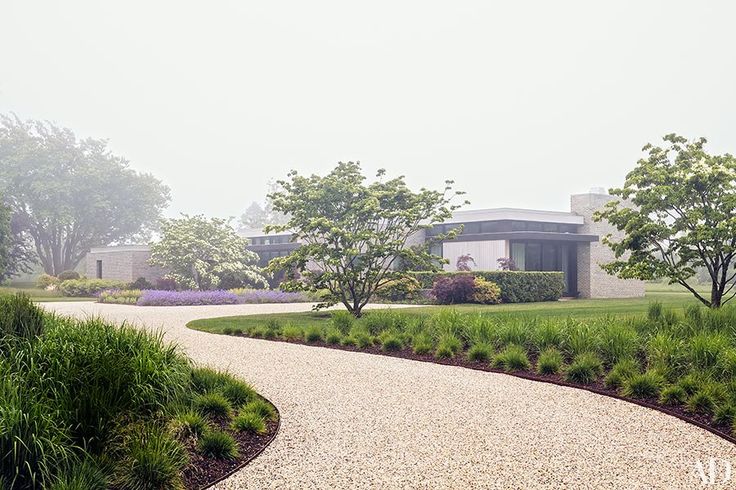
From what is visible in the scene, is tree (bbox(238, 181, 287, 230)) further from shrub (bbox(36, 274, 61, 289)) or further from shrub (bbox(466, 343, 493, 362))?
shrub (bbox(466, 343, 493, 362))

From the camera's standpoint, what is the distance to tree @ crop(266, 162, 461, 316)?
15.0 meters

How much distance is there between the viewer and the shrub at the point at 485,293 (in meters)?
21.5

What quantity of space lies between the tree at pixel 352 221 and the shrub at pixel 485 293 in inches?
248

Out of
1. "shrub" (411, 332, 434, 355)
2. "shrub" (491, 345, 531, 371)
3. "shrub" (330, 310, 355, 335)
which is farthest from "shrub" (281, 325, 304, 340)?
"shrub" (491, 345, 531, 371)

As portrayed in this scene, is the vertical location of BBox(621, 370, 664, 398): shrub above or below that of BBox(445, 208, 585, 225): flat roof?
below

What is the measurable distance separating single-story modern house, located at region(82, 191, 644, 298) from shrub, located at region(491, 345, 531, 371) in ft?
54.0

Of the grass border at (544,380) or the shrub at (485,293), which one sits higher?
the shrub at (485,293)

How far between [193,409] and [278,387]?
6.79ft

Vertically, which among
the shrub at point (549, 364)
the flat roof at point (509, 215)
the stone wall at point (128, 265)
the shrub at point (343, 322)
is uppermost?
the flat roof at point (509, 215)

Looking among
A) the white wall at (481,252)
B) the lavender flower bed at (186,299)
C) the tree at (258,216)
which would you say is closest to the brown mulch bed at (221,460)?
the lavender flower bed at (186,299)

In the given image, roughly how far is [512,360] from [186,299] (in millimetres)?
Answer: 17176

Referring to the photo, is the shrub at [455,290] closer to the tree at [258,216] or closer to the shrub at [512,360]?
the shrub at [512,360]

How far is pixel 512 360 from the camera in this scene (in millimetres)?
8594

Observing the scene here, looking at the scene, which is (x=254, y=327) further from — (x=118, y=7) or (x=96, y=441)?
(x=118, y=7)
